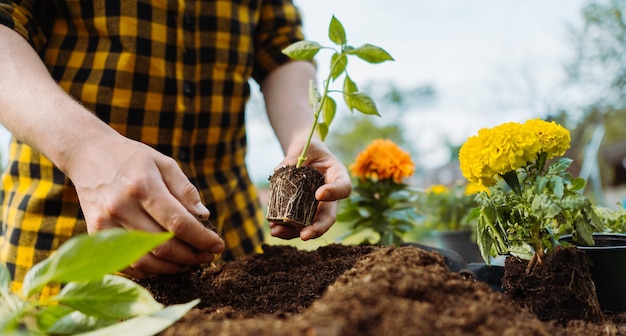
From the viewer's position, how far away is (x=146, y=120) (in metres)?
1.35

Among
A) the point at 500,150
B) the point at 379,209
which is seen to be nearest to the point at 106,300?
the point at 500,150

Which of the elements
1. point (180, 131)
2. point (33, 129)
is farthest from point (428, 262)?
point (180, 131)

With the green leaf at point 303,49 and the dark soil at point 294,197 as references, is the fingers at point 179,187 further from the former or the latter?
the green leaf at point 303,49

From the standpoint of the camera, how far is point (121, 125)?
4.31 feet

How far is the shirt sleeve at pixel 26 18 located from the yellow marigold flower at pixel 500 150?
1.04m

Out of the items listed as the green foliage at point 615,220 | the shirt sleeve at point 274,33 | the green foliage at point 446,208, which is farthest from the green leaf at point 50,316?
the green foliage at point 446,208

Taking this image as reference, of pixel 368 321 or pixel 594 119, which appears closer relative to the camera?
pixel 368 321

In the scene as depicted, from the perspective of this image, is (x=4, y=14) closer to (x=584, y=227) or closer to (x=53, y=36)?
(x=53, y=36)

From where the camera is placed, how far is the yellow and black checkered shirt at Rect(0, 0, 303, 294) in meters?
1.27

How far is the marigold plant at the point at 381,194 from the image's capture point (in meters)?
1.67

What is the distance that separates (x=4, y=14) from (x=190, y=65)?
1.58 ft

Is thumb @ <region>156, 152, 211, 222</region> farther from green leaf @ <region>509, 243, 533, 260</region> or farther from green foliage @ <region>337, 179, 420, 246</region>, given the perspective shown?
green foliage @ <region>337, 179, 420, 246</region>

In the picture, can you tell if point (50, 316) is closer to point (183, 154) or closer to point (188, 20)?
point (183, 154)

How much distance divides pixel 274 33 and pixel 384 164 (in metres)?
0.60
